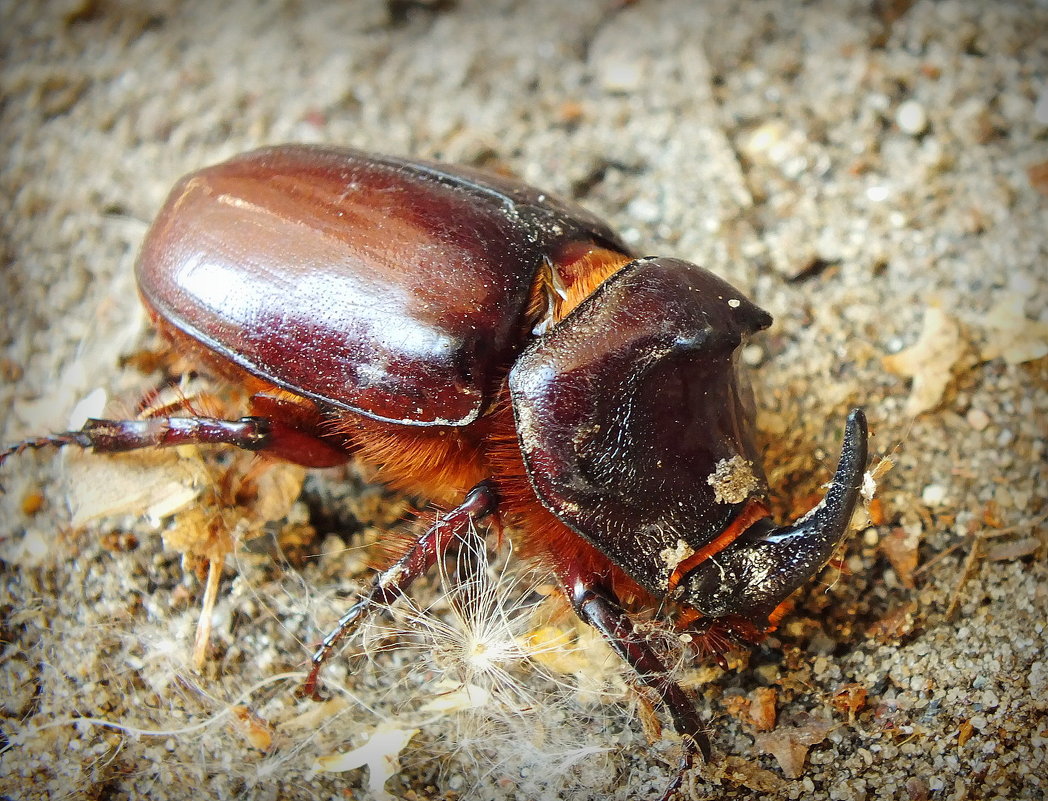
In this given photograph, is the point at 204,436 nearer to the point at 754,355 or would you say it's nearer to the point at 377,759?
the point at 377,759

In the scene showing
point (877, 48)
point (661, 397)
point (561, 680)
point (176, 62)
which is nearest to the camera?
point (661, 397)

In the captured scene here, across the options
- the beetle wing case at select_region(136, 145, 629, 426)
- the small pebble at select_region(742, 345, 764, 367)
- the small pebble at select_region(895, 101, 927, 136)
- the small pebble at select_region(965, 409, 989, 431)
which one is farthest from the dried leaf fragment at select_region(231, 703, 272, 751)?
the small pebble at select_region(895, 101, 927, 136)

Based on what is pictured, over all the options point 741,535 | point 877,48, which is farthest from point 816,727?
point 877,48

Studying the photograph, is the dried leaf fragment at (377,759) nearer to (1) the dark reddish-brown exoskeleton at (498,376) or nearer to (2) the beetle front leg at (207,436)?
(1) the dark reddish-brown exoskeleton at (498,376)

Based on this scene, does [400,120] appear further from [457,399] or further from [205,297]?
[457,399]

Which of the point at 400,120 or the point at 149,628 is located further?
the point at 400,120

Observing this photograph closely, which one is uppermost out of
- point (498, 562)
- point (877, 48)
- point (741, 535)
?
point (877, 48)

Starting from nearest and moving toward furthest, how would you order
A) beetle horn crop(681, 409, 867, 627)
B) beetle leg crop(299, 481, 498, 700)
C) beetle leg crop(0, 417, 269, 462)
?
beetle horn crop(681, 409, 867, 627)
beetle leg crop(299, 481, 498, 700)
beetle leg crop(0, 417, 269, 462)

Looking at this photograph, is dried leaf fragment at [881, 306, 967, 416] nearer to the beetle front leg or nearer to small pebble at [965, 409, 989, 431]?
small pebble at [965, 409, 989, 431]

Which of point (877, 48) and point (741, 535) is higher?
point (877, 48)
